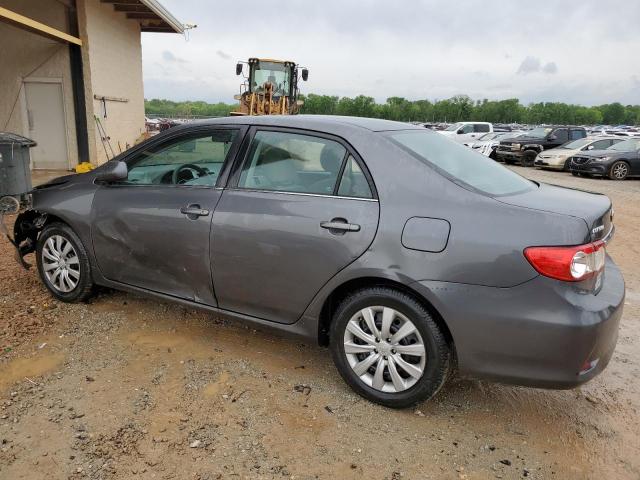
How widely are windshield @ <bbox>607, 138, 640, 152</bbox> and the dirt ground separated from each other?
52.4 feet

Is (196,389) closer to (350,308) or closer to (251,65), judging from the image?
(350,308)

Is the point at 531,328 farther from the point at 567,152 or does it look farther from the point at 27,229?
the point at 567,152

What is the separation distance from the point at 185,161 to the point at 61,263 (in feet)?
4.74

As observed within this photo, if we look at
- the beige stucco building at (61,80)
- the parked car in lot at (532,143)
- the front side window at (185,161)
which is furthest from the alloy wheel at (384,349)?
the parked car in lot at (532,143)

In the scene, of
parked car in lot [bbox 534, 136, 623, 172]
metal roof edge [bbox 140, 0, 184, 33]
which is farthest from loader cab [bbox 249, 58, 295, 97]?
parked car in lot [bbox 534, 136, 623, 172]

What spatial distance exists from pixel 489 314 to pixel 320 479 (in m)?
1.15

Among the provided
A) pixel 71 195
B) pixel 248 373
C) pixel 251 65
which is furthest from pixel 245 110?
pixel 248 373

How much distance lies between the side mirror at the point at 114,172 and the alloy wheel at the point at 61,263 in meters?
0.70

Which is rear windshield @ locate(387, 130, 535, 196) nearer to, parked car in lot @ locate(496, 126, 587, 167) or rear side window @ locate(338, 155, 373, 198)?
rear side window @ locate(338, 155, 373, 198)

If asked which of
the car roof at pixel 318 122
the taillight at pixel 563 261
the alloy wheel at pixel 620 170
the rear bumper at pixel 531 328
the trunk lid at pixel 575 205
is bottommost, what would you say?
the alloy wheel at pixel 620 170

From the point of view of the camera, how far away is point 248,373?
336 cm

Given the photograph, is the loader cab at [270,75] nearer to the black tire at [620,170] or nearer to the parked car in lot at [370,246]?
the black tire at [620,170]

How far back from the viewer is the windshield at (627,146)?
1736 cm

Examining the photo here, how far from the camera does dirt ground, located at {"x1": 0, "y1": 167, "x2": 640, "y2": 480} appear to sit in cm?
253
